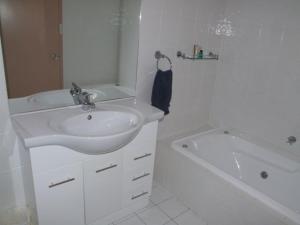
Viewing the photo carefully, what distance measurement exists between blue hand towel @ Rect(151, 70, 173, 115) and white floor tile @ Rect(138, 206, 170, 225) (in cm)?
84

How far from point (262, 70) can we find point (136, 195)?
1.49 m

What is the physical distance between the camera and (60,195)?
144 centimetres

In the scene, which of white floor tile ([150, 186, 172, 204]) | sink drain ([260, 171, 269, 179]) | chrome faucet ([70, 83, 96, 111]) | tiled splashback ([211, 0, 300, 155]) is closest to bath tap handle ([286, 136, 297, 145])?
tiled splashback ([211, 0, 300, 155])

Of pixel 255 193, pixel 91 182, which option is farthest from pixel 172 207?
pixel 91 182

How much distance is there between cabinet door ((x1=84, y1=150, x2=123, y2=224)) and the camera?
154 cm

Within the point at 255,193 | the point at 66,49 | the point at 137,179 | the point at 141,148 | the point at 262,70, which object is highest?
the point at 66,49

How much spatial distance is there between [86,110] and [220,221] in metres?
1.24

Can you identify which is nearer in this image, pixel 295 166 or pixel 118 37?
pixel 118 37

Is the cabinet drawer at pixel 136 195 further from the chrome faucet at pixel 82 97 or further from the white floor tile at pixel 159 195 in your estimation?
the chrome faucet at pixel 82 97

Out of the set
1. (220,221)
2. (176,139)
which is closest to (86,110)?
(176,139)

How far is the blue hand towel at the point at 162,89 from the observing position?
198 cm

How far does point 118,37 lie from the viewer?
1.86 metres

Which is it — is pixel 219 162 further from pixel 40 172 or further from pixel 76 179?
pixel 40 172

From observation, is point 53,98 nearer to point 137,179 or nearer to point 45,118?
point 45,118
